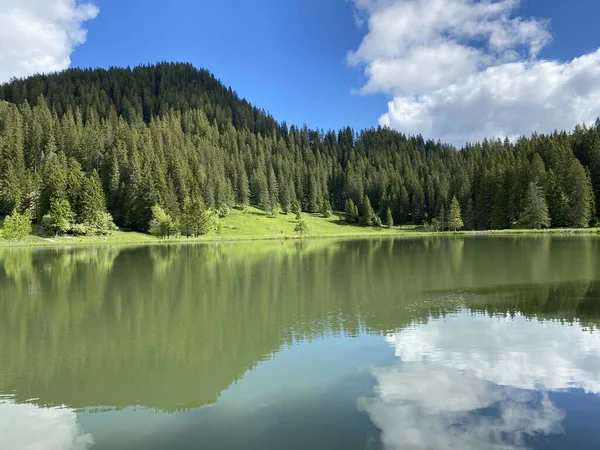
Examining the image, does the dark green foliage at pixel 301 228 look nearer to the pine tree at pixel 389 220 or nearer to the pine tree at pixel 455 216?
the pine tree at pixel 389 220

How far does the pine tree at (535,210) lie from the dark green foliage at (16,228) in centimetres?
10561

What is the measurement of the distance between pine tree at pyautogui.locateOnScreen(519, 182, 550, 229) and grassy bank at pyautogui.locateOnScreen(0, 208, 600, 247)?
22.0 feet

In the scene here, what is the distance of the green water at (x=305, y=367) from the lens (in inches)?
361

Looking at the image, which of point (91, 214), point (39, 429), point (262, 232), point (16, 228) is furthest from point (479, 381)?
point (262, 232)

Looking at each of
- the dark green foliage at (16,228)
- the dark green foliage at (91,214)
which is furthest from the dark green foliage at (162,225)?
the dark green foliage at (16,228)

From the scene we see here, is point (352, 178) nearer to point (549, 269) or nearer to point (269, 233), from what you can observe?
point (269, 233)

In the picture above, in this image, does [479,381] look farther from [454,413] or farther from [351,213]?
[351,213]

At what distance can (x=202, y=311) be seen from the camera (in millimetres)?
21000

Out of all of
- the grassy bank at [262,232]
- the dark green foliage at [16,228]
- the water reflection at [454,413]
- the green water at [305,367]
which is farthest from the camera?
the grassy bank at [262,232]

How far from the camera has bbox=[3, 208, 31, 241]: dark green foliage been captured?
7862 cm

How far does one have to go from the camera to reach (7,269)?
131 ft

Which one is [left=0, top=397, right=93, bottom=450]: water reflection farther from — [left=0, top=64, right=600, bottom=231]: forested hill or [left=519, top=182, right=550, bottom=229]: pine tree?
[left=519, top=182, right=550, bottom=229]: pine tree

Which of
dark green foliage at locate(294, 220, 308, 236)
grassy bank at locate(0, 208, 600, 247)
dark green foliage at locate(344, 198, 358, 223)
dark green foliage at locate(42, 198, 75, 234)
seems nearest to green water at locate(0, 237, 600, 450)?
grassy bank at locate(0, 208, 600, 247)

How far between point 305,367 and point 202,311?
30.5ft
